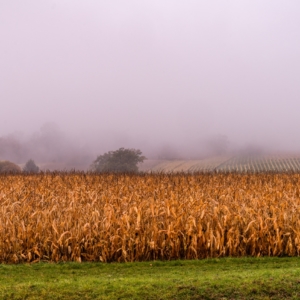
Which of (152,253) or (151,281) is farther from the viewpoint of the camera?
(152,253)

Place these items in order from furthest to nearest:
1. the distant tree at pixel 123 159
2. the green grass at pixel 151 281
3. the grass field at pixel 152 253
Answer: the distant tree at pixel 123 159 < the grass field at pixel 152 253 < the green grass at pixel 151 281

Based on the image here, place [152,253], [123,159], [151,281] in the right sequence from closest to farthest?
Result: [151,281] < [152,253] < [123,159]

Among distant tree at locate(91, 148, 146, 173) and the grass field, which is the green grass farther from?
distant tree at locate(91, 148, 146, 173)

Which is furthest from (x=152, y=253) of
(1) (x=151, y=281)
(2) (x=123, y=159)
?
(2) (x=123, y=159)

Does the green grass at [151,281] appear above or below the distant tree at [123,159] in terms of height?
below

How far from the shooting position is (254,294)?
20.6ft

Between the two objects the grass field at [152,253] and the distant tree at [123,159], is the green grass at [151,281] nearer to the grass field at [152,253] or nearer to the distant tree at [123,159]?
the grass field at [152,253]

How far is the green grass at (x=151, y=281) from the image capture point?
20.5 ft

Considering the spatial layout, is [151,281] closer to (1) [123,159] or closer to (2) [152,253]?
(2) [152,253]

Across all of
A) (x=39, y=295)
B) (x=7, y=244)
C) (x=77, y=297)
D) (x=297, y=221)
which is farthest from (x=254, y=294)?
(x=7, y=244)

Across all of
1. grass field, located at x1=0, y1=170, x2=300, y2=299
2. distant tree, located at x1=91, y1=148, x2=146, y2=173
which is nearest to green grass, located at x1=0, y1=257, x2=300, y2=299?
grass field, located at x1=0, y1=170, x2=300, y2=299

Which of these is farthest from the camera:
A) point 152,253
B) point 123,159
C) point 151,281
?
point 123,159

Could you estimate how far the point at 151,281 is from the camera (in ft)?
21.9

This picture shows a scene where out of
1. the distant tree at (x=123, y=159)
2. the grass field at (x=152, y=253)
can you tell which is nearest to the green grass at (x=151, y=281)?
the grass field at (x=152, y=253)
